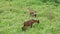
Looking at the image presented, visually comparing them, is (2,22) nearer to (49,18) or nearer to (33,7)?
(49,18)

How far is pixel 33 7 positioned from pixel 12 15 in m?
1.47

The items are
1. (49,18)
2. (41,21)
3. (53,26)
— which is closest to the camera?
(53,26)

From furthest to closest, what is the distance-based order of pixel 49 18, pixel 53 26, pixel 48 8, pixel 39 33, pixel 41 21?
pixel 48 8, pixel 49 18, pixel 41 21, pixel 53 26, pixel 39 33

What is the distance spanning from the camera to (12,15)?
8.42 meters

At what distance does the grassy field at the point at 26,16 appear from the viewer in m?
6.94

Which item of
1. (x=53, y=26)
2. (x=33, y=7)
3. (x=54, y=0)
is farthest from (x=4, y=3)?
(x=53, y=26)

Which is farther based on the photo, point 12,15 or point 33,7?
point 33,7

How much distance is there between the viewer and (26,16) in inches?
331

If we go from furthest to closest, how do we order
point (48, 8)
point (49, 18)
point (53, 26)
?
point (48, 8) → point (49, 18) → point (53, 26)

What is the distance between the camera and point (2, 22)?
759 centimetres

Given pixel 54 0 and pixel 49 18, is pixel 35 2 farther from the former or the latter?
pixel 49 18

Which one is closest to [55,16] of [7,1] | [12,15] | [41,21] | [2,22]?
[41,21]

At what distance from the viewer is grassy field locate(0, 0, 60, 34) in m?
6.94

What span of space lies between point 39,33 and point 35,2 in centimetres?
397
